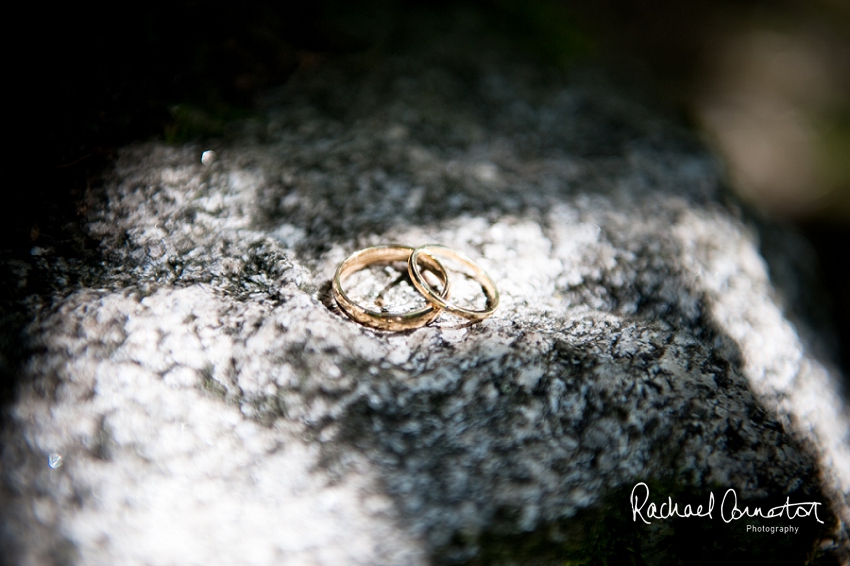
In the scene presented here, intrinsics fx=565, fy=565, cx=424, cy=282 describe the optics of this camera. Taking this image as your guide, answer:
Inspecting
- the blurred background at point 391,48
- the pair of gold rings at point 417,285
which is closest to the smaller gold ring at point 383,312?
the pair of gold rings at point 417,285

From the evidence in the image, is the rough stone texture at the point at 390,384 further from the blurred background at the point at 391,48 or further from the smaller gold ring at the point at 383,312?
the blurred background at the point at 391,48

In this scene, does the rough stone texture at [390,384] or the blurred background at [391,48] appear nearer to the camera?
the rough stone texture at [390,384]

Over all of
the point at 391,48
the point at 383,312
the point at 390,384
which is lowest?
the point at 390,384

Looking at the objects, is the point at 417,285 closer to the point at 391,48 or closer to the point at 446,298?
the point at 446,298

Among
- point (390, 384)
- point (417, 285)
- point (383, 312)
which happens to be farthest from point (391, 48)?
point (390, 384)

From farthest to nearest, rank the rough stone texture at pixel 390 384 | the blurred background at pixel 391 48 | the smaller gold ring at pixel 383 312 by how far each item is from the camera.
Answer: the blurred background at pixel 391 48, the smaller gold ring at pixel 383 312, the rough stone texture at pixel 390 384

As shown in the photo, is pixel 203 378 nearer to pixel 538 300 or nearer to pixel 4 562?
→ pixel 4 562

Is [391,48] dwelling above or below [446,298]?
above

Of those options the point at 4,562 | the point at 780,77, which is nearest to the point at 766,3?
the point at 780,77
